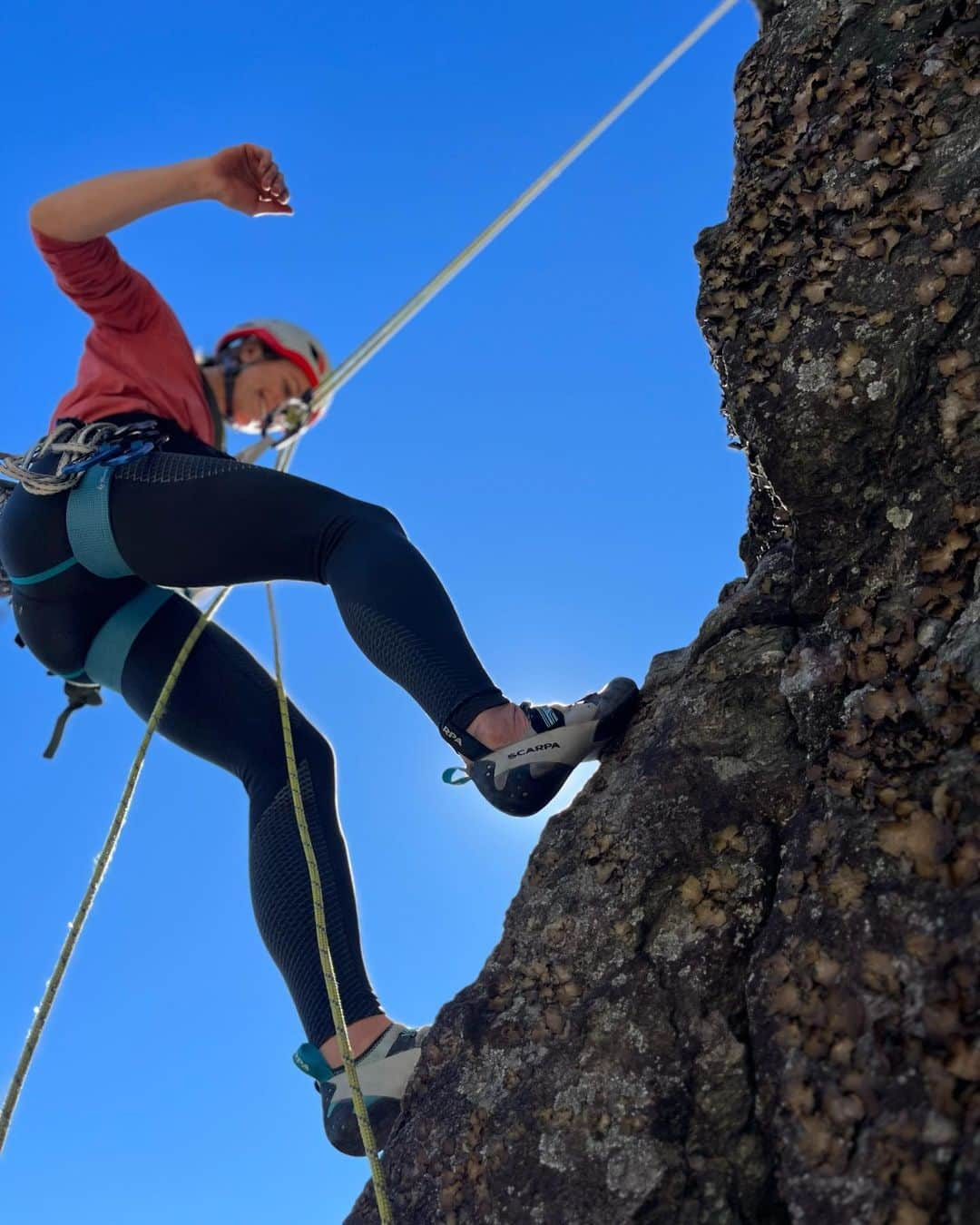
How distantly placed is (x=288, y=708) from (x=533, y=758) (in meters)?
0.97

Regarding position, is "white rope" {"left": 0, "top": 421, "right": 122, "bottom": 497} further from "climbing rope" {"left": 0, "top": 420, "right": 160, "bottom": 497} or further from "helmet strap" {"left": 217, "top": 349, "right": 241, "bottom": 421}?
"helmet strap" {"left": 217, "top": 349, "right": 241, "bottom": 421}

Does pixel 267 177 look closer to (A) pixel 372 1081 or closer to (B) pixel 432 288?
(B) pixel 432 288

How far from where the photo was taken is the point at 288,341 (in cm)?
369

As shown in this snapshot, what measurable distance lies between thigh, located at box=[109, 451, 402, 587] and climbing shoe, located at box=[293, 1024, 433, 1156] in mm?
1330

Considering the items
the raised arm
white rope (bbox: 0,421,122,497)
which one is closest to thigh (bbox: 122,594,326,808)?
white rope (bbox: 0,421,122,497)

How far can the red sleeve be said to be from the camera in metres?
3.15

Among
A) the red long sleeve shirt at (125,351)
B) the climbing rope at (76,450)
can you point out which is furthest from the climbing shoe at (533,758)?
the red long sleeve shirt at (125,351)

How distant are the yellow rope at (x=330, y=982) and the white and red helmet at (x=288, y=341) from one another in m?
1.15

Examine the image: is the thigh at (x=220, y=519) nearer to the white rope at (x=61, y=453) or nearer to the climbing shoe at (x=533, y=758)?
the white rope at (x=61, y=453)

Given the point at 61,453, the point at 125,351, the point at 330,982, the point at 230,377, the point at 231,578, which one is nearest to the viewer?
the point at 330,982

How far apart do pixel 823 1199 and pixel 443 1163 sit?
1.04 m

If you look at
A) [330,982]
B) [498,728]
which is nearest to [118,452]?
[498,728]

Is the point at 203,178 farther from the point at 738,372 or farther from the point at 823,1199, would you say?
the point at 823,1199

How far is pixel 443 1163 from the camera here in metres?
2.50
